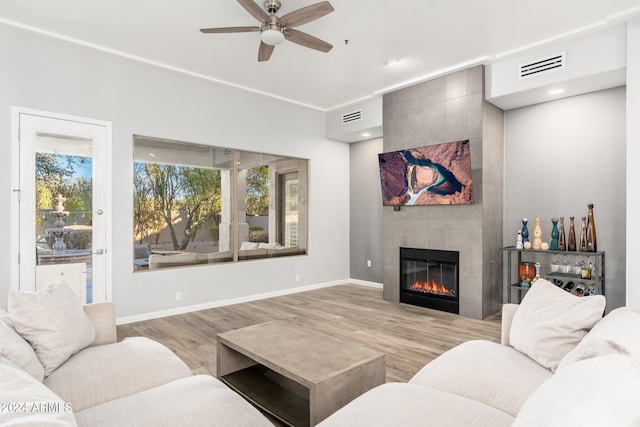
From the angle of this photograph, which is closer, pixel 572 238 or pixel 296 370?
pixel 296 370

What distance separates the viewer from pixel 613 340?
1286 mm

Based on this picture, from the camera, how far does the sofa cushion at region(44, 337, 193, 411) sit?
5.58 feet

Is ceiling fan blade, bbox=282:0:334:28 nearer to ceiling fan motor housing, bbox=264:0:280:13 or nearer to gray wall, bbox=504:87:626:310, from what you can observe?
ceiling fan motor housing, bbox=264:0:280:13

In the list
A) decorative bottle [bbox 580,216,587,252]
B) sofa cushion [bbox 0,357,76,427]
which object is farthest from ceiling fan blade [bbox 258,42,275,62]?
decorative bottle [bbox 580,216,587,252]

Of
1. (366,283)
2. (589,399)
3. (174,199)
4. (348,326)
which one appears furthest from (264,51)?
(366,283)

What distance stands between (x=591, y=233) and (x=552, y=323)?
2832 millimetres

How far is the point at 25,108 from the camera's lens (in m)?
3.71

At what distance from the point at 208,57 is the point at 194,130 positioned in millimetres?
977

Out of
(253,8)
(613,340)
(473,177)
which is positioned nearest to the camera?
(613,340)

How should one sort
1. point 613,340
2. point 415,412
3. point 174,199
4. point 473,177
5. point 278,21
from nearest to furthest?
point 613,340 < point 415,412 < point 278,21 < point 473,177 < point 174,199

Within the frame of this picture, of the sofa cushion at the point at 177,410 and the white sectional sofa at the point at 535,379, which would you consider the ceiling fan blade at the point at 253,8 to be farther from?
the white sectional sofa at the point at 535,379

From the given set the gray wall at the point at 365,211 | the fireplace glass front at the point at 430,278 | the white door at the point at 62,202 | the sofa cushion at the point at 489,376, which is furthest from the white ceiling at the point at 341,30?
the sofa cushion at the point at 489,376

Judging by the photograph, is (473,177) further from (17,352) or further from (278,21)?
(17,352)

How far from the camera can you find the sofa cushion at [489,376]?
1.67 m
